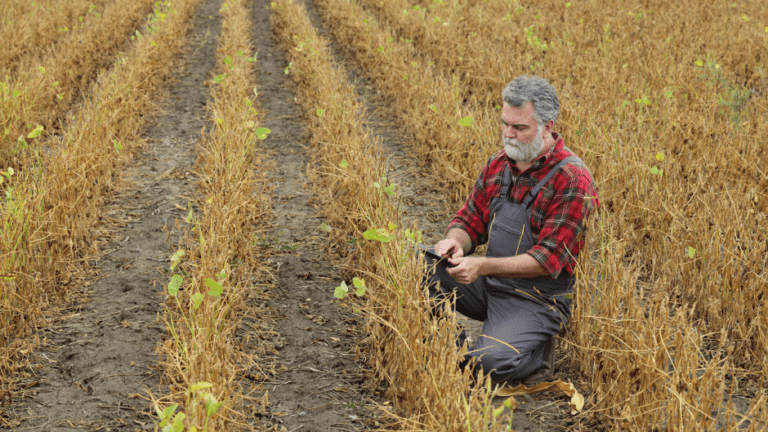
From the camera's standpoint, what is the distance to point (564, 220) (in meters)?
2.77

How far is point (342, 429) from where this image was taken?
2596 millimetres

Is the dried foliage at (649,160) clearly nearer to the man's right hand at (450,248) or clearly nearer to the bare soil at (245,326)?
the bare soil at (245,326)

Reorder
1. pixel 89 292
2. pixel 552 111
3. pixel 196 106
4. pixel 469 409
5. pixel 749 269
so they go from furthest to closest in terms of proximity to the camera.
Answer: pixel 196 106 → pixel 89 292 → pixel 749 269 → pixel 552 111 → pixel 469 409

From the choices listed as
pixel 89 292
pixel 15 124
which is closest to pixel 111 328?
pixel 89 292

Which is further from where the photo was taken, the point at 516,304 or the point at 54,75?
the point at 54,75

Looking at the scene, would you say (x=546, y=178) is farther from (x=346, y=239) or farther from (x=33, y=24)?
(x=33, y=24)

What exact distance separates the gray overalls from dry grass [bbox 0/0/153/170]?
3.27m

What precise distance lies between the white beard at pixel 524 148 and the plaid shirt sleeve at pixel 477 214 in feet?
0.91

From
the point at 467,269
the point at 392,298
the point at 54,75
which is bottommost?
the point at 392,298

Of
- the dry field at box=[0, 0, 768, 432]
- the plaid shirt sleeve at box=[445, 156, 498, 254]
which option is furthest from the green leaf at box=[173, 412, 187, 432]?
the plaid shirt sleeve at box=[445, 156, 498, 254]

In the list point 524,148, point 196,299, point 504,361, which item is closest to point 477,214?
point 524,148

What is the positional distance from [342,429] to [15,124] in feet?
14.8

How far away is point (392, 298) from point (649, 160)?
2.34 m

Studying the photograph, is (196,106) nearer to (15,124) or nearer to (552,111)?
(15,124)
